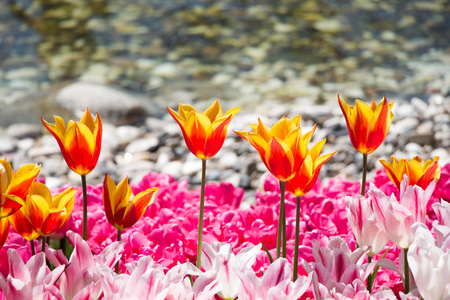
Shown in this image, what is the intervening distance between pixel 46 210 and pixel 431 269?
0.63 metres

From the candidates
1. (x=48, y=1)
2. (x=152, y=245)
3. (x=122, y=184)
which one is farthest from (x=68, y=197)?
(x=48, y=1)

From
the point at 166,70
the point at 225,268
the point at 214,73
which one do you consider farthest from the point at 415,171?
the point at 166,70

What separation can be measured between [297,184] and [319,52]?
4725 mm

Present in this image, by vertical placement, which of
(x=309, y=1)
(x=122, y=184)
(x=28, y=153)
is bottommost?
(x=28, y=153)

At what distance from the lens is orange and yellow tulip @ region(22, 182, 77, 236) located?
104 centimetres

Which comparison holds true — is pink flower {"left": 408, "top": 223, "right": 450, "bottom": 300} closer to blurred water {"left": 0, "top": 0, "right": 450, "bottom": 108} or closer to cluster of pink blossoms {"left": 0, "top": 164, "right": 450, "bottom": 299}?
cluster of pink blossoms {"left": 0, "top": 164, "right": 450, "bottom": 299}

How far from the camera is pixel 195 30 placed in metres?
6.34

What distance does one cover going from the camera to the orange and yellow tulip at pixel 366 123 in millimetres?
1188

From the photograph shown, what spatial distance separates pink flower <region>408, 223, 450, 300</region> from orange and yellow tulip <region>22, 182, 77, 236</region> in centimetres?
57

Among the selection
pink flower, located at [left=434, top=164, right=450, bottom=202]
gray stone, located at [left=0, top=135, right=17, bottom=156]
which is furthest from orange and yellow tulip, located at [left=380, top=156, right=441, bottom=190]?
gray stone, located at [left=0, top=135, right=17, bottom=156]

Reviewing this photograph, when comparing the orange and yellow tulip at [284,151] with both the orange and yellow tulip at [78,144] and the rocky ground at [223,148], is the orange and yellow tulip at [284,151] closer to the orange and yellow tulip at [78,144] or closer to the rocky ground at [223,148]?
the orange and yellow tulip at [78,144]

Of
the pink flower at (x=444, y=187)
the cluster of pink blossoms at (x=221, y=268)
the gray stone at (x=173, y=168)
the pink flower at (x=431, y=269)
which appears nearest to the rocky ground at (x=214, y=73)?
the gray stone at (x=173, y=168)

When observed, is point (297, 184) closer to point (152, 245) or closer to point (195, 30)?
point (152, 245)

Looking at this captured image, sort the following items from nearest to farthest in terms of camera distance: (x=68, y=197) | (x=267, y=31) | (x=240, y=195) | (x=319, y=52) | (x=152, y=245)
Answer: (x=68, y=197) → (x=152, y=245) → (x=240, y=195) → (x=319, y=52) → (x=267, y=31)
